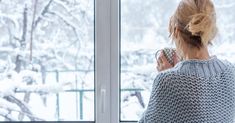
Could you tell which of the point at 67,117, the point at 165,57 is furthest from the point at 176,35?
the point at 67,117

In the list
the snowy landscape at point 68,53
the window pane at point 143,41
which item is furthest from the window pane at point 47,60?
the window pane at point 143,41

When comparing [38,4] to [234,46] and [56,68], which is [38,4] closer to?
[56,68]

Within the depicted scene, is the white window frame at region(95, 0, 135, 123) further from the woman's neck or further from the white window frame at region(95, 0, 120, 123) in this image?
the woman's neck

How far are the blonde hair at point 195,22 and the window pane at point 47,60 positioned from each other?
2.48ft

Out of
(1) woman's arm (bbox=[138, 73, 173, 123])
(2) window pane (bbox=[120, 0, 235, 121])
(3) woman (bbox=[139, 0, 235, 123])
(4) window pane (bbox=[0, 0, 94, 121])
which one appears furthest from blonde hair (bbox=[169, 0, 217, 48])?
(4) window pane (bbox=[0, 0, 94, 121])

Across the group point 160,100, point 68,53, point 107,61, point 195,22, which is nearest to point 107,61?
point 107,61

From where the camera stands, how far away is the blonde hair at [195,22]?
1.24 m

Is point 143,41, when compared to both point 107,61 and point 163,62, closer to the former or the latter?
point 107,61

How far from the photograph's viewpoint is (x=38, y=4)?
6.28 feet

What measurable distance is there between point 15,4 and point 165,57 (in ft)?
2.93

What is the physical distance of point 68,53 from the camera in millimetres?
1962

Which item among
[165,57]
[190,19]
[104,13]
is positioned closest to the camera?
[190,19]

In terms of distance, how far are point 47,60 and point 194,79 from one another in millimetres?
964

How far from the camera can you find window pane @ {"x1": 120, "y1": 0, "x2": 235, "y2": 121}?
1.91 m
